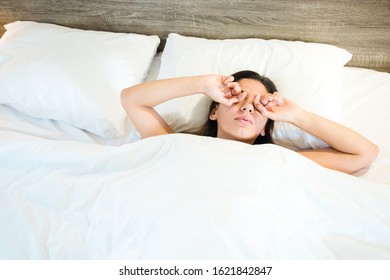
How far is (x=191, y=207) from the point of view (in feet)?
2.94

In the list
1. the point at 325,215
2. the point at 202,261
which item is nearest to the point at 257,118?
the point at 325,215

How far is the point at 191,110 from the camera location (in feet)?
4.20

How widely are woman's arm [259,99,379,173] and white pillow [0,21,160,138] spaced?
59 centimetres

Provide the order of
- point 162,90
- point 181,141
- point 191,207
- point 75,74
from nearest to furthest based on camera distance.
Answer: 1. point 191,207
2. point 181,141
3. point 162,90
4. point 75,74

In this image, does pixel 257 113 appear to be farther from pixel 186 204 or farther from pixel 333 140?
pixel 186 204

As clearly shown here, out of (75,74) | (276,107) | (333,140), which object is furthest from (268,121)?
(75,74)

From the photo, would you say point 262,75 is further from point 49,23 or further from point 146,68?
point 49,23

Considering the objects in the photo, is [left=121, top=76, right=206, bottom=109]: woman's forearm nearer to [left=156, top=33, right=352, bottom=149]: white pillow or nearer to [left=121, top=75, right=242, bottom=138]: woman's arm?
[left=121, top=75, right=242, bottom=138]: woman's arm

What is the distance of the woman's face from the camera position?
1.08 meters

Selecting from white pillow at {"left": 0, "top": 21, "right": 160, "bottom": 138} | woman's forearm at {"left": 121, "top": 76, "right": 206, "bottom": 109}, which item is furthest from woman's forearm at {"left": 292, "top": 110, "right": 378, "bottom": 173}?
white pillow at {"left": 0, "top": 21, "right": 160, "bottom": 138}

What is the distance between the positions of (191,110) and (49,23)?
851 mm

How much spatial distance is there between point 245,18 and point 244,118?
504 mm

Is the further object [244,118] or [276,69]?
[276,69]

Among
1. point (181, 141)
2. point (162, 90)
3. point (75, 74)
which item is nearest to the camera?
point (181, 141)
